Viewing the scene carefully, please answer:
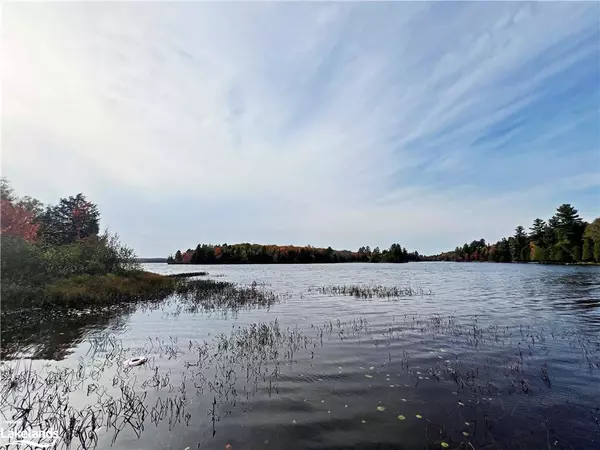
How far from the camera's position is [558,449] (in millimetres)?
6559

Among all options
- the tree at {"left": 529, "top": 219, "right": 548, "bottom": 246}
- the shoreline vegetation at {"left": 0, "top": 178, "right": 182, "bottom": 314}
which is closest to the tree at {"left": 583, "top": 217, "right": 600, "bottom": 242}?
the tree at {"left": 529, "top": 219, "right": 548, "bottom": 246}

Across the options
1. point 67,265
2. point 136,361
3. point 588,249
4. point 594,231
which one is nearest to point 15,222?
point 67,265

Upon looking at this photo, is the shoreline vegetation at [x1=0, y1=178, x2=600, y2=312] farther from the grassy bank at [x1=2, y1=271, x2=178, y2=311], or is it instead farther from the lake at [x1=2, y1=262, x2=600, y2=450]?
the lake at [x1=2, y1=262, x2=600, y2=450]

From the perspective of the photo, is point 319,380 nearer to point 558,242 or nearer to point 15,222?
point 15,222

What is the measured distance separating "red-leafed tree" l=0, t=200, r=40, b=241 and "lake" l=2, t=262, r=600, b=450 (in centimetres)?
1991

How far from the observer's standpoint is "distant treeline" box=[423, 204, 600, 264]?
100 meters

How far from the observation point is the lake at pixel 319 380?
23.4 ft

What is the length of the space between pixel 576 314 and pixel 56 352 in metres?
30.3

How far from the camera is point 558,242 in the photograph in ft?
381

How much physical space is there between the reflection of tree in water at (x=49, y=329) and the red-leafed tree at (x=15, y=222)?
56.9ft

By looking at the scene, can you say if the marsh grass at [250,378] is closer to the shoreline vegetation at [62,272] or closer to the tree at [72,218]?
the shoreline vegetation at [62,272]

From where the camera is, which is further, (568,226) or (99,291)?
(568,226)

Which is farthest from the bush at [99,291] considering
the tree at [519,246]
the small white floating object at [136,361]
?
the tree at [519,246]

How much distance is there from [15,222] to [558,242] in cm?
14927
